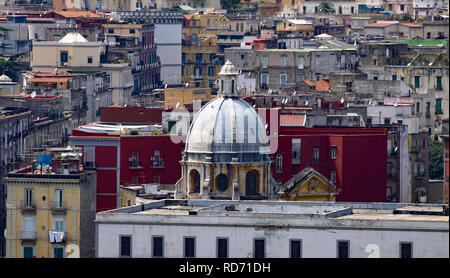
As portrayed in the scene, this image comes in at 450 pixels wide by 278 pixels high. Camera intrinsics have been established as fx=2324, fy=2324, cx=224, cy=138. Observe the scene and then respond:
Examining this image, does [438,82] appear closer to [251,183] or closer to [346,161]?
[346,161]

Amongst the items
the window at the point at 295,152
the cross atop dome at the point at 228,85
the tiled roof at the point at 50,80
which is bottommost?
the window at the point at 295,152

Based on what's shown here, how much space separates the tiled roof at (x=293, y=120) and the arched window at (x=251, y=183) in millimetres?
12876

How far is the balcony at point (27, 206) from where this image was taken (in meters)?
133

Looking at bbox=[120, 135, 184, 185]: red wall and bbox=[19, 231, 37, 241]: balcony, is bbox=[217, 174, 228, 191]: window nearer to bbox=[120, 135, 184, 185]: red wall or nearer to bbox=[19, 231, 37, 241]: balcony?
bbox=[120, 135, 184, 185]: red wall

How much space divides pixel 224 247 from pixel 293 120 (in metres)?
40.0

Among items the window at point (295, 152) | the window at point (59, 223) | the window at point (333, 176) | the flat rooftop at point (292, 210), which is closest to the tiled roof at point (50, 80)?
the window at point (295, 152)

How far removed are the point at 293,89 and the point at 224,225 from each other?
262 feet

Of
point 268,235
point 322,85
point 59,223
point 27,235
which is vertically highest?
point 322,85

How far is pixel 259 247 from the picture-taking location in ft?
370

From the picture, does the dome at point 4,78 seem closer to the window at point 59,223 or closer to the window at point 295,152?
the window at point 295,152

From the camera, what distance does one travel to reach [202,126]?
139m

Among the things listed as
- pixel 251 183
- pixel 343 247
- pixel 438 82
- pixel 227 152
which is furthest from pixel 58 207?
pixel 438 82
